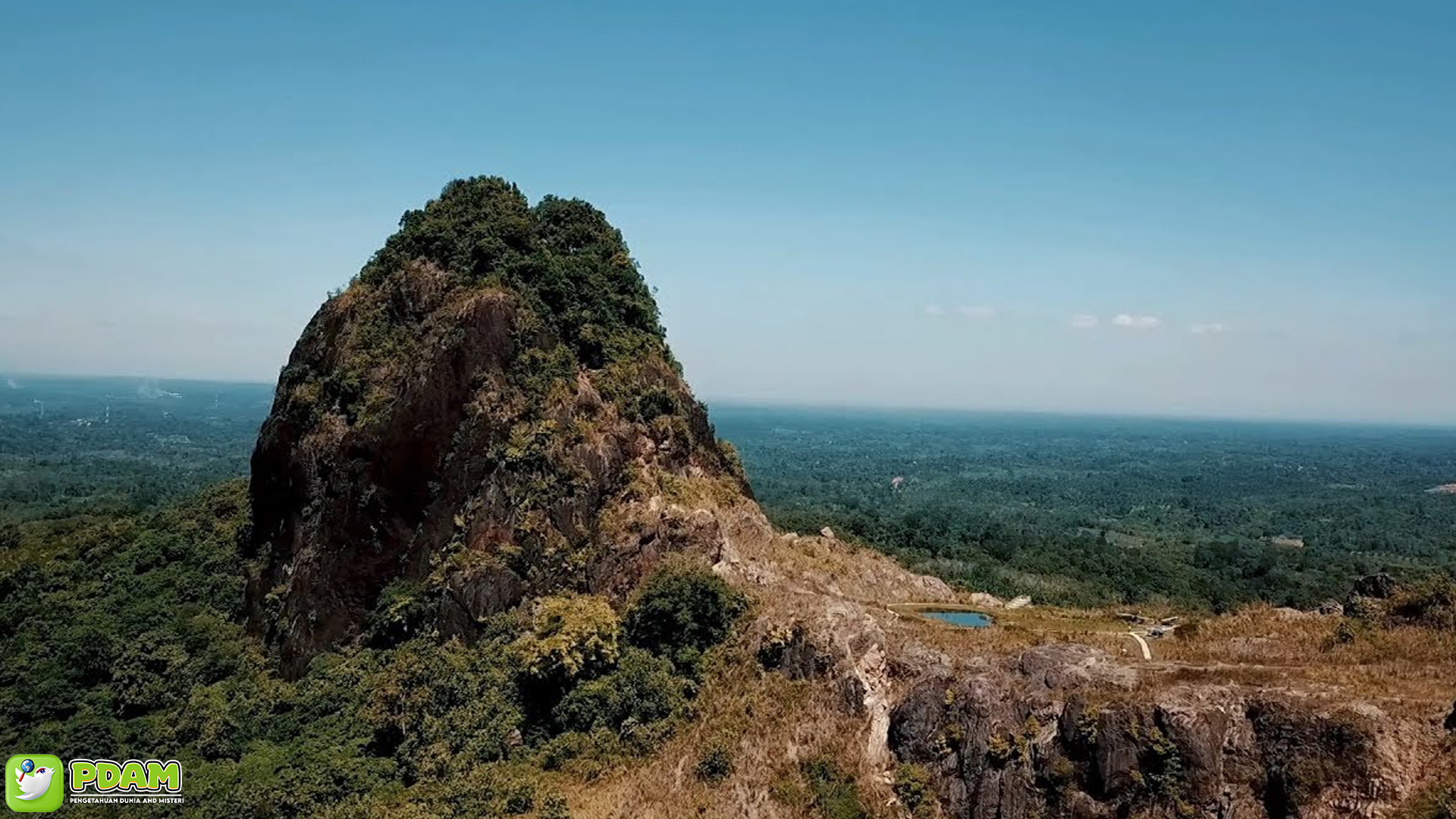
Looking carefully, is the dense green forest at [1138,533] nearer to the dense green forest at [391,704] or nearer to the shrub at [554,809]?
the dense green forest at [391,704]

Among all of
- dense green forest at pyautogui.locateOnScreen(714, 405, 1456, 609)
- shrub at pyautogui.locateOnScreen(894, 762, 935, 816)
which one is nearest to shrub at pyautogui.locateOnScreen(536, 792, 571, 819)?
shrub at pyautogui.locateOnScreen(894, 762, 935, 816)

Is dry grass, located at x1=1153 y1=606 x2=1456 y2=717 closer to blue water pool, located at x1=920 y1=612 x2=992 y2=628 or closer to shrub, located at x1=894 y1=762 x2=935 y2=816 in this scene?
shrub, located at x1=894 y1=762 x2=935 y2=816

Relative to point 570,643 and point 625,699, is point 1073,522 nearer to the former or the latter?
point 625,699

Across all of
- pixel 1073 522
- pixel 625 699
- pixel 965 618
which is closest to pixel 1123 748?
pixel 965 618

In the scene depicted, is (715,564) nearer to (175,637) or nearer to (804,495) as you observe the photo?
(175,637)

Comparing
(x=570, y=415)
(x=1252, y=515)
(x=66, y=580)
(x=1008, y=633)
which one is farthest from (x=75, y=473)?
(x=1252, y=515)

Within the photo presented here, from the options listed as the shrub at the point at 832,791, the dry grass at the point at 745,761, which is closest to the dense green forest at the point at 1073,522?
the dry grass at the point at 745,761
